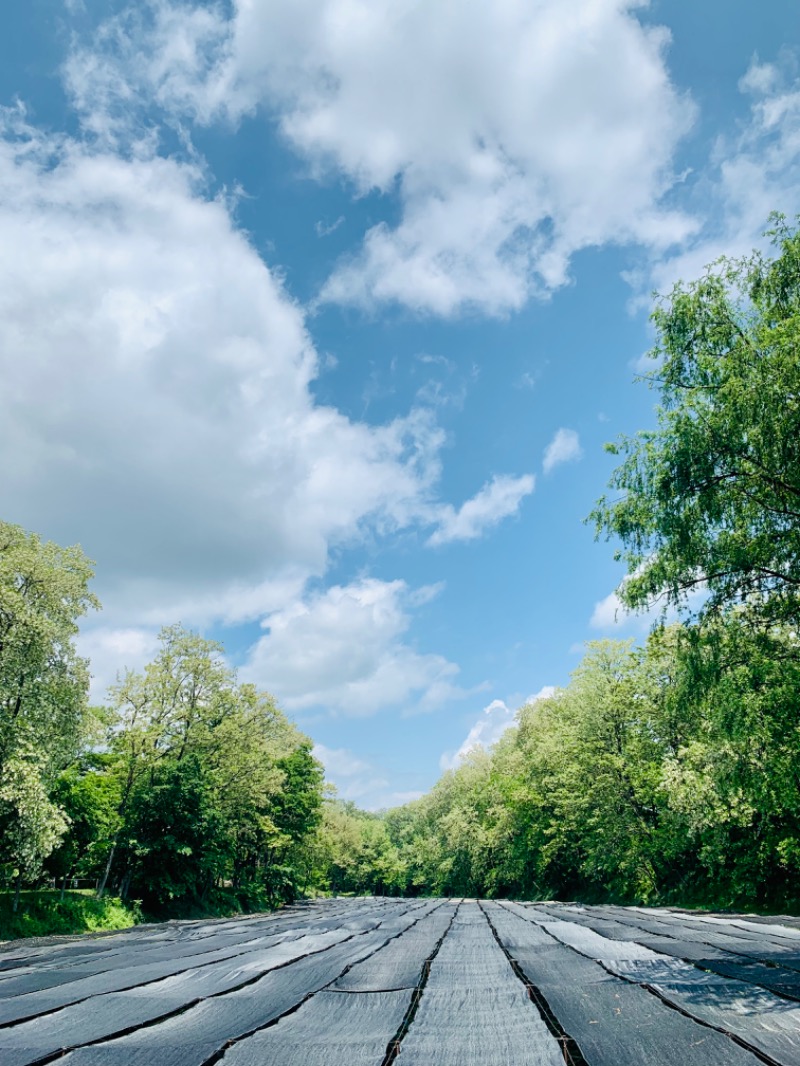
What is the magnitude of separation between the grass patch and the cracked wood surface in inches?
380

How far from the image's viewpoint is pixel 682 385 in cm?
982

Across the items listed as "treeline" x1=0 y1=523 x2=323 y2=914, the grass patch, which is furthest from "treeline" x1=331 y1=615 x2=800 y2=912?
the grass patch

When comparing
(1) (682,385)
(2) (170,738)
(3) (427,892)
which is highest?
Result: (1) (682,385)

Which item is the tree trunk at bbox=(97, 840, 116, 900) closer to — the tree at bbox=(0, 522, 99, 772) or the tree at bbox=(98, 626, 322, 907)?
the tree at bbox=(98, 626, 322, 907)

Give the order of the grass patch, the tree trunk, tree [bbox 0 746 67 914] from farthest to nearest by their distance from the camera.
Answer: the tree trunk → the grass patch → tree [bbox 0 746 67 914]

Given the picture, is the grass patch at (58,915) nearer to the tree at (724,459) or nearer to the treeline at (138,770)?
the treeline at (138,770)

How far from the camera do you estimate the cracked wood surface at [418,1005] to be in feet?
12.0

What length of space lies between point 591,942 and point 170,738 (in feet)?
72.1

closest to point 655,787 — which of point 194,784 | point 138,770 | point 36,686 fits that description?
point 194,784

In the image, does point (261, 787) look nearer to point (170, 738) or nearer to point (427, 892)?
point (170, 738)

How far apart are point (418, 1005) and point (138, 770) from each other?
77.2 feet

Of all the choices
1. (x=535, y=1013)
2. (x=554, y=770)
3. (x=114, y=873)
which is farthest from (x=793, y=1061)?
(x=554, y=770)

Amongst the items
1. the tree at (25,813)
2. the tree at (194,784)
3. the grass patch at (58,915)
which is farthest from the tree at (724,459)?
the tree at (194,784)

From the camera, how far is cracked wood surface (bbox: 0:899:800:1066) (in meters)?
3.66
